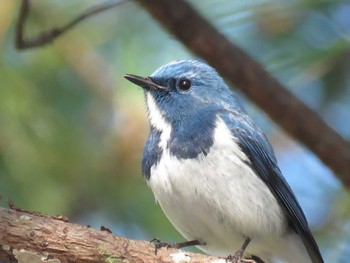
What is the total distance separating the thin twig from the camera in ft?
12.9

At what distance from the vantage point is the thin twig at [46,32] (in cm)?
392

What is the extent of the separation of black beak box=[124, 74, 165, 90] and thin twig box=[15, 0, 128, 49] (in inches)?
12.5

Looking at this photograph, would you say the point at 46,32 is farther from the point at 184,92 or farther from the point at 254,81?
the point at 254,81

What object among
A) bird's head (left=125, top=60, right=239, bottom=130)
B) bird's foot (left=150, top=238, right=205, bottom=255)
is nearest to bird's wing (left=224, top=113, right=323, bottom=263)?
bird's head (left=125, top=60, right=239, bottom=130)

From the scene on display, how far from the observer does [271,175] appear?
3973 mm

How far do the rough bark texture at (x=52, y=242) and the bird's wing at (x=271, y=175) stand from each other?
2.87 ft

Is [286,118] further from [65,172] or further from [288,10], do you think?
[65,172]

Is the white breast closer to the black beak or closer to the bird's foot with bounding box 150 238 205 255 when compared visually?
the bird's foot with bounding box 150 238 205 255

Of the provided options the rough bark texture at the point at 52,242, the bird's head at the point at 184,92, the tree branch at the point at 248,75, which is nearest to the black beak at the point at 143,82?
the bird's head at the point at 184,92

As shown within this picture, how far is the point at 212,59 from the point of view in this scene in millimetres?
4234

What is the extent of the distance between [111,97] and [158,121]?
539 mm

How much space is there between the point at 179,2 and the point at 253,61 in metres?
0.43

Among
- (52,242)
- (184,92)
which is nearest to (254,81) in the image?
(184,92)

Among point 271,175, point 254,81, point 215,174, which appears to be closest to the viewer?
point 215,174
